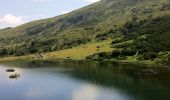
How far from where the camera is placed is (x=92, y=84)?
146m

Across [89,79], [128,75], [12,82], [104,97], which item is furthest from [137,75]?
[12,82]

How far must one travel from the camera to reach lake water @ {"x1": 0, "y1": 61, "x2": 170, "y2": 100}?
118125 mm

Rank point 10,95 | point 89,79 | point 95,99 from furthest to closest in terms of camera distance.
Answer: point 89,79
point 10,95
point 95,99

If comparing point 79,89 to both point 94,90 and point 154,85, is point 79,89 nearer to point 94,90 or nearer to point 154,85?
point 94,90

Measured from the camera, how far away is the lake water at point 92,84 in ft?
388

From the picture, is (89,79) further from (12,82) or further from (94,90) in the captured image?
(12,82)

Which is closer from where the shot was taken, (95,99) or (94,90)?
(95,99)

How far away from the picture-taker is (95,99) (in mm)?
112688

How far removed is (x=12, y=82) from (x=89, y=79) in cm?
4052

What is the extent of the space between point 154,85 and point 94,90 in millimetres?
25501

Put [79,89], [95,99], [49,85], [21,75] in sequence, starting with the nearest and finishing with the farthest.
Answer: [95,99], [79,89], [49,85], [21,75]

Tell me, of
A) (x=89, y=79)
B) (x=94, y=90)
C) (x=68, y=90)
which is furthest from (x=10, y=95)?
(x=89, y=79)

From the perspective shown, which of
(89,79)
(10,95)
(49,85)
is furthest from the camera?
(89,79)

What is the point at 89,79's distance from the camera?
16088cm
